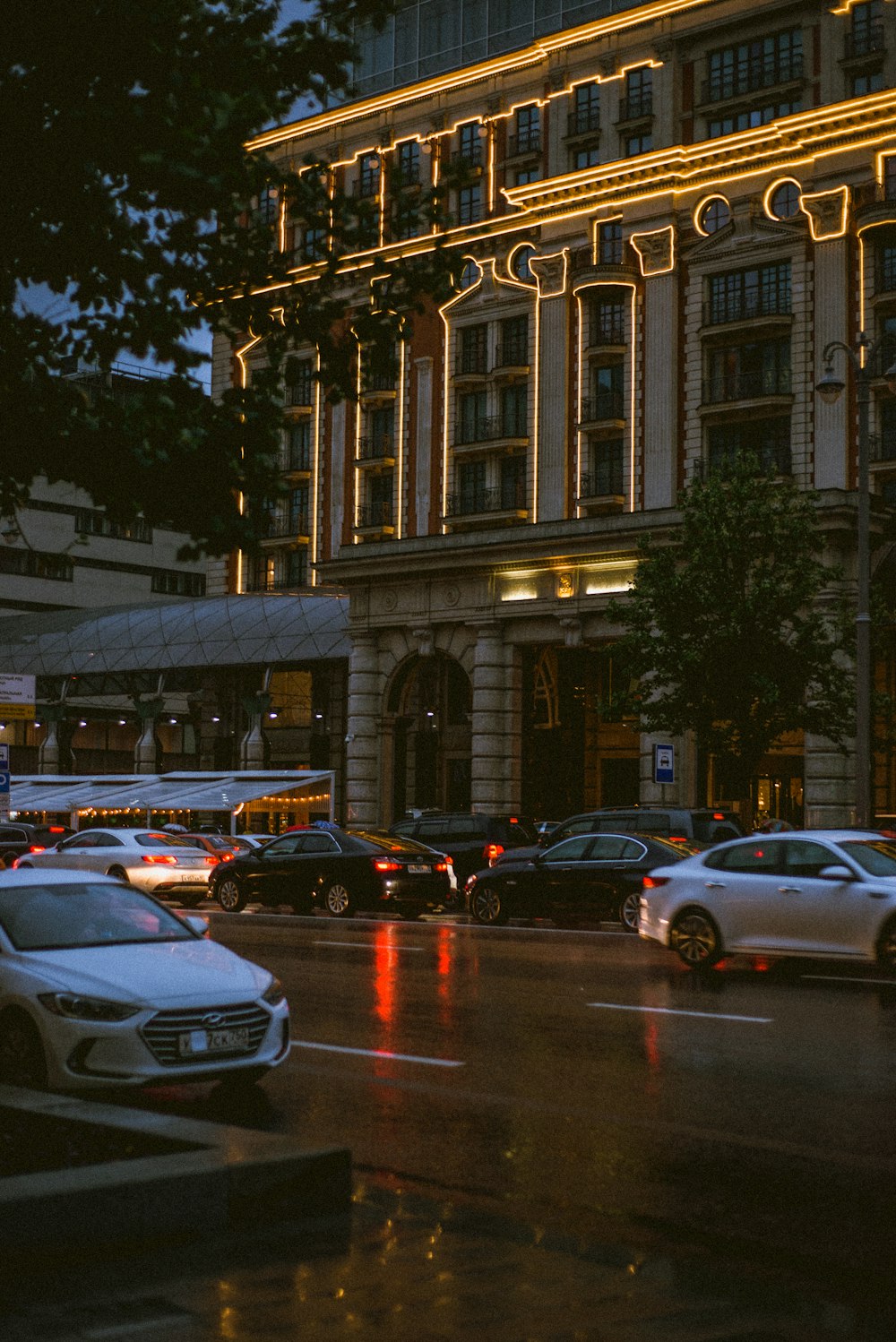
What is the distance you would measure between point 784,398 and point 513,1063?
115 ft

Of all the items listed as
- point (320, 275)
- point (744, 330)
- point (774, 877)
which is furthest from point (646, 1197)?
point (744, 330)

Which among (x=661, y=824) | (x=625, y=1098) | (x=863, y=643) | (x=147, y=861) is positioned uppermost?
(x=863, y=643)

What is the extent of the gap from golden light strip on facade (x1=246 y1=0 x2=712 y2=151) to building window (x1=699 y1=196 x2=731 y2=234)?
20.0 feet

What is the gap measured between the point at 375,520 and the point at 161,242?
148 ft

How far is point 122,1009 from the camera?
29.7 ft

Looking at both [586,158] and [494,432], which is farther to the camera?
[494,432]

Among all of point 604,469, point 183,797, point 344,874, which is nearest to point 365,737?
point 183,797

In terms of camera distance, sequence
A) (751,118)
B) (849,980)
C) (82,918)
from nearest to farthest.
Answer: (82,918) < (849,980) < (751,118)

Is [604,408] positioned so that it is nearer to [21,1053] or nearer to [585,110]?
[585,110]

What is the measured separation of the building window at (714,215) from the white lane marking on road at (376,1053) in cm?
3816

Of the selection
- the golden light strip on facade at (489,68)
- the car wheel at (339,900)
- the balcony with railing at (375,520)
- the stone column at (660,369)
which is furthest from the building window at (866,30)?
the car wheel at (339,900)

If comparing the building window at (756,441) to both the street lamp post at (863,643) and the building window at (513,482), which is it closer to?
the building window at (513,482)

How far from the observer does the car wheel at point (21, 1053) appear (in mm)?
9062

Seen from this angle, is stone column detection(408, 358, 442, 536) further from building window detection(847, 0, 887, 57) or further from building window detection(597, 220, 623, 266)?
building window detection(847, 0, 887, 57)
